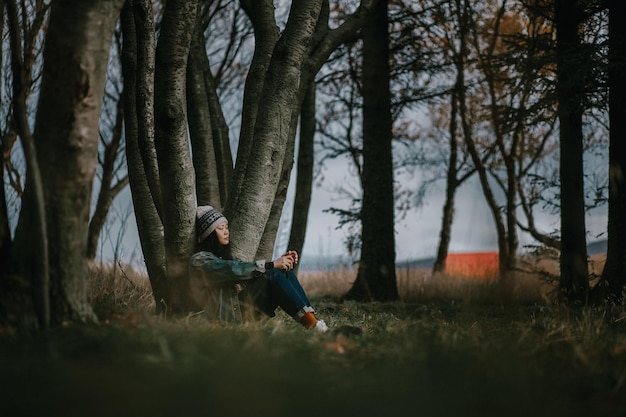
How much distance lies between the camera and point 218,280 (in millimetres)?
5633

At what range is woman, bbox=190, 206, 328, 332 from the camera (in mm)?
5609

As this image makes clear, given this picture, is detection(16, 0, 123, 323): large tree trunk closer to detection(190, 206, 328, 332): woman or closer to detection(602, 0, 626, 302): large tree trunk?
detection(190, 206, 328, 332): woman

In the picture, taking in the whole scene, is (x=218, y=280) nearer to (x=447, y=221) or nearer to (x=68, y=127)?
(x=68, y=127)

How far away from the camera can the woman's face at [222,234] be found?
19.0 feet

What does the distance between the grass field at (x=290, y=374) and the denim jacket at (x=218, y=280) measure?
1.40m

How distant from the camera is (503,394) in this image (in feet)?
10.3

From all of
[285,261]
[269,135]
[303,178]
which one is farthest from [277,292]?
[303,178]

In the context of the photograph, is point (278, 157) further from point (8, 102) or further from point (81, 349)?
point (8, 102)

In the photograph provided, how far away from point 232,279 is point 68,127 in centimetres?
214

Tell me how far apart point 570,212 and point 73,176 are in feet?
25.7

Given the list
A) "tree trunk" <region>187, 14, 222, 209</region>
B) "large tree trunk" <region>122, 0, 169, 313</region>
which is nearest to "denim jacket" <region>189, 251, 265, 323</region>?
"large tree trunk" <region>122, 0, 169, 313</region>

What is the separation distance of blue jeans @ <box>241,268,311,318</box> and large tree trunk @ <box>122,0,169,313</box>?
36.5 inches

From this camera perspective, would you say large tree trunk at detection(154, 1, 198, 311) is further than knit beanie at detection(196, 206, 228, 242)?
No

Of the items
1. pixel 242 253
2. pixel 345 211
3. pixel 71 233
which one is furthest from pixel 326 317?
pixel 345 211
